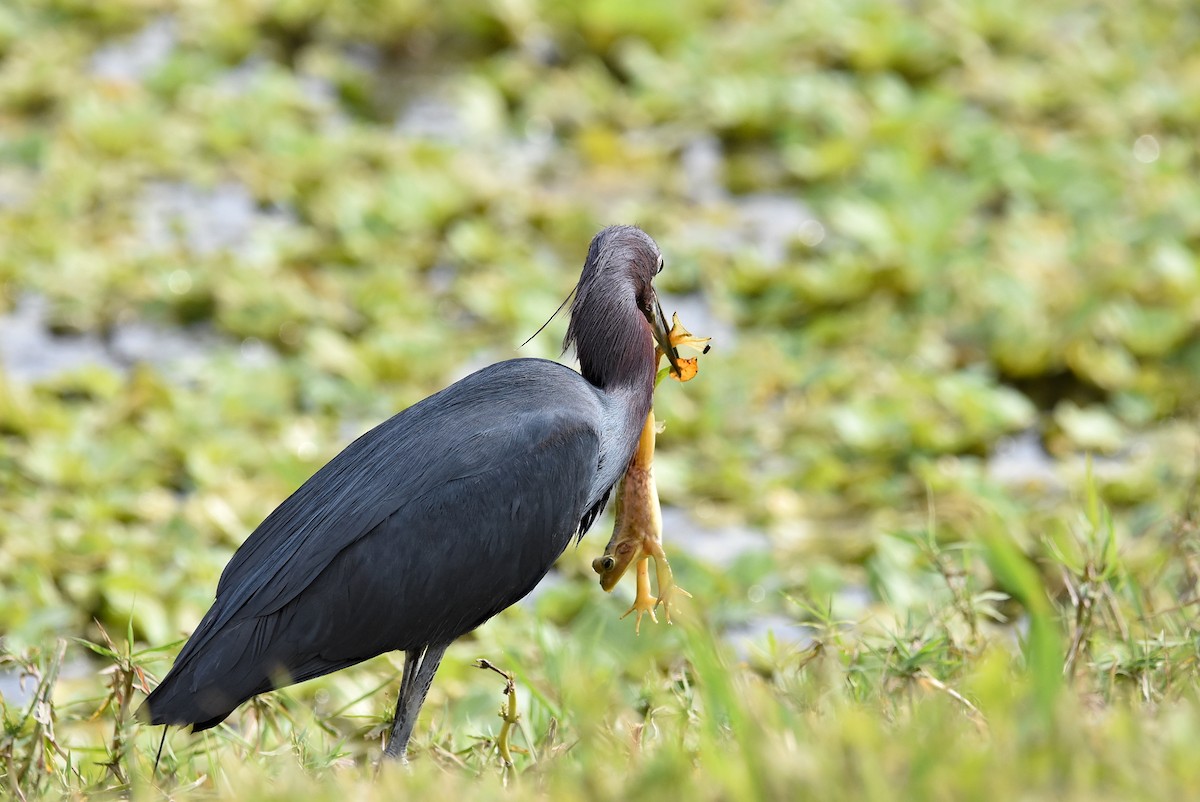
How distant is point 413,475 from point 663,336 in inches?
28.6

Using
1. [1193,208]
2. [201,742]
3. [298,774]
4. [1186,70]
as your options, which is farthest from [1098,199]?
[298,774]

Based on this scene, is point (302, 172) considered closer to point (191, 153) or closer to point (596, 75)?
point (191, 153)

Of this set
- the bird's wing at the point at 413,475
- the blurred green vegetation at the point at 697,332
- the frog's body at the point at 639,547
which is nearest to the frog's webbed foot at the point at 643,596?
the frog's body at the point at 639,547

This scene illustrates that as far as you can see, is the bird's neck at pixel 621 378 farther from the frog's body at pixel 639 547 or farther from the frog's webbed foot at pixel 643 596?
the frog's webbed foot at pixel 643 596

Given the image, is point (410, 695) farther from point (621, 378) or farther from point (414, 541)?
point (621, 378)

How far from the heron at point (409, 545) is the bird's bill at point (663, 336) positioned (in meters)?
0.30

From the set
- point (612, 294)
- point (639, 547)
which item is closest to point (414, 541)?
point (639, 547)

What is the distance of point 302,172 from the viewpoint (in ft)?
22.8

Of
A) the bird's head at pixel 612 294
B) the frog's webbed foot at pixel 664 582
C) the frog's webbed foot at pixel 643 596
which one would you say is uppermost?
the bird's head at pixel 612 294

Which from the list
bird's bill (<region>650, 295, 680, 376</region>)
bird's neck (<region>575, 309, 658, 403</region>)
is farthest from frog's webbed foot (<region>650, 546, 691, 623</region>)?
bird's bill (<region>650, 295, 680, 376</region>)

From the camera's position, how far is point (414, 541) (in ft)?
10.6

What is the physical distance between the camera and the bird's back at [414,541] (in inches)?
125

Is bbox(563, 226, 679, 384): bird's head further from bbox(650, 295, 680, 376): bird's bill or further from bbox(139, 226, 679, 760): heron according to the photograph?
bbox(139, 226, 679, 760): heron

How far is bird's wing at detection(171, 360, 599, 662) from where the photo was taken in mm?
3188
